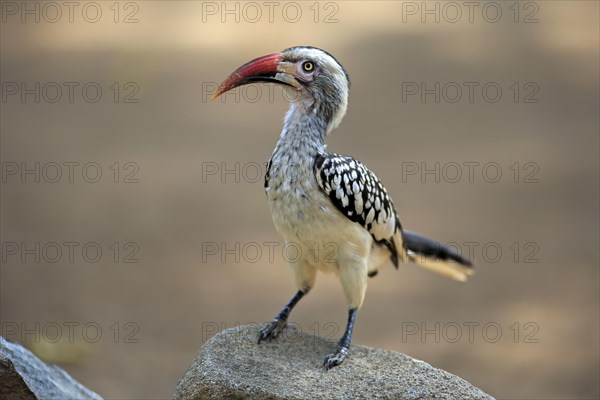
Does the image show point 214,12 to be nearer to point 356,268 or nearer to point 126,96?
point 126,96

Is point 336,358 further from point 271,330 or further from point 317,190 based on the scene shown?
point 317,190

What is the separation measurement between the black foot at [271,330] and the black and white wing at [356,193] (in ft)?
2.70

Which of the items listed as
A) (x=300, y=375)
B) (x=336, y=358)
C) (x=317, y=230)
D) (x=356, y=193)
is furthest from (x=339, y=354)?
(x=356, y=193)

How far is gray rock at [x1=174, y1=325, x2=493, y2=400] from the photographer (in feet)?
16.5

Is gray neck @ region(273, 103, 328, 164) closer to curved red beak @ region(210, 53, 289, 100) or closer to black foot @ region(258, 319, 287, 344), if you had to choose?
curved red beak @ region(210, 53, 289, 100)

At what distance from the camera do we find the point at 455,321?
31.8ft

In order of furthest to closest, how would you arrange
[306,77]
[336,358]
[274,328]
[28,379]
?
[306,77]
[274,328]
[336,358]
[28,379]

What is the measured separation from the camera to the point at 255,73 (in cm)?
587

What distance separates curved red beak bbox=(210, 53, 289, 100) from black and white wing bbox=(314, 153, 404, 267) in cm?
64

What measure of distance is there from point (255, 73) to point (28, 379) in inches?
93.3

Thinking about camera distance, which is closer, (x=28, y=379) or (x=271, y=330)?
(x=28, y=379)

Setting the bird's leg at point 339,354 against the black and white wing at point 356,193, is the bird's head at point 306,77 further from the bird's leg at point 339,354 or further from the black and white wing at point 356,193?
the bird's leg at point 339,354

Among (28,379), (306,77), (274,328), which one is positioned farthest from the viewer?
(306,77)

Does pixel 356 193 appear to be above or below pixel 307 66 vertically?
below
